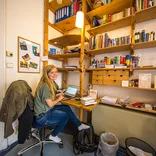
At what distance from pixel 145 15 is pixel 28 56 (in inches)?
76.5

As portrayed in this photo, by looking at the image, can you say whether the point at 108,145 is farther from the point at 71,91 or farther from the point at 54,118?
the point at 71,91

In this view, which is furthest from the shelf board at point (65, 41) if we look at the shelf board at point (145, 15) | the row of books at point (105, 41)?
the shelf board at point (145, 15)

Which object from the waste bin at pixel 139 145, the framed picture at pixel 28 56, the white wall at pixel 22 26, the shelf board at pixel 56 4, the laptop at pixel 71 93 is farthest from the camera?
the shelf board at pixel 56 4

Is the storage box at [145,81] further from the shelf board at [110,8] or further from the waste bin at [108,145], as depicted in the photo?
the shelf board at [110,8]

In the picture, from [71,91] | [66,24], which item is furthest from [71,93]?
[66,24]

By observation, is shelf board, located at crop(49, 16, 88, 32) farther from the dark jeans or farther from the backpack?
the backpack

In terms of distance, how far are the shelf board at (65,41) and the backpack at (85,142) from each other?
1.63 metres

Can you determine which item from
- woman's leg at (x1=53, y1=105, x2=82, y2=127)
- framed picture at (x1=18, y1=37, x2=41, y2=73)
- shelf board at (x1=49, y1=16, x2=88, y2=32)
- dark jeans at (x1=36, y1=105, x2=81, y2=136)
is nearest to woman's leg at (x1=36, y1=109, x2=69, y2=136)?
dark jeans at (x1=36, y1=105, x2=81, y2=136)

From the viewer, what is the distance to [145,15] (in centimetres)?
136

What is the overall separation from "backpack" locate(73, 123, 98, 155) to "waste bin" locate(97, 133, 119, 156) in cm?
12

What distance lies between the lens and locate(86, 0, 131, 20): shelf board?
1.49 m

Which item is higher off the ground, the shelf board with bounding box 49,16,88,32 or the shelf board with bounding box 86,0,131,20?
the shelf board with bounding box 86,0,131,20

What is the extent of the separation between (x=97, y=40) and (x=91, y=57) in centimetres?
39

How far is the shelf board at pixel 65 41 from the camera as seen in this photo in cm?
181
